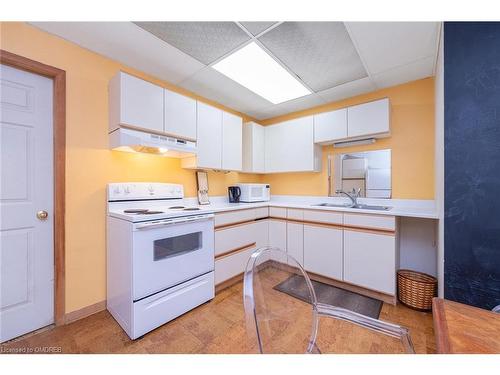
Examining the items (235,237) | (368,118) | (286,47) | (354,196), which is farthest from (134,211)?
(368,118)

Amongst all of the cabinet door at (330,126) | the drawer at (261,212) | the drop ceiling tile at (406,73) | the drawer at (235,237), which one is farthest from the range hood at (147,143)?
the drop ceiling tile at (406,73)

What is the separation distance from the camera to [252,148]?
305 cm

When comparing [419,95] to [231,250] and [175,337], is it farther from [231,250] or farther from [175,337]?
[175,337]

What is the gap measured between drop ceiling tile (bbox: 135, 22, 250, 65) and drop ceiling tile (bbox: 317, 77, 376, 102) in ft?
4.37

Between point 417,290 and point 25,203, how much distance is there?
3292 millimetres

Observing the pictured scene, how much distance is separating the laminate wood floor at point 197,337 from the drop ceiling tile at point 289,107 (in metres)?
2.47

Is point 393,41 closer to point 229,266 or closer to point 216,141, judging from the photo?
point 216,141

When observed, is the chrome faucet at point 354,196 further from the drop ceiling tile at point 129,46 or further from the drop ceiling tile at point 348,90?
the drop ceiling tile at point 129,46

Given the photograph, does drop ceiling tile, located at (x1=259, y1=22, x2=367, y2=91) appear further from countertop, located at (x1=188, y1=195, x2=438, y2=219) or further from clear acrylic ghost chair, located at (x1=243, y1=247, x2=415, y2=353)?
clear acrylic ghost chair, located at (x1=243, y1=247, x2=415, y2=353)

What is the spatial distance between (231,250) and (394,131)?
2.32 meters

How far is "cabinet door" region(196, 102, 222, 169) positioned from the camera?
7.57 feet

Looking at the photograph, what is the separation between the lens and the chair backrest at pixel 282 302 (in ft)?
2.79
